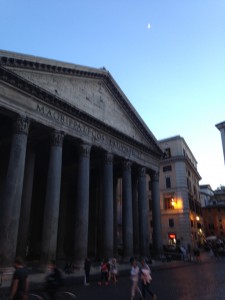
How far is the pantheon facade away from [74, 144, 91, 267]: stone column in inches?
2.4

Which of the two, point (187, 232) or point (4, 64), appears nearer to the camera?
point (4, 64)

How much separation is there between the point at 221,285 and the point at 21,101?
13.9 meters

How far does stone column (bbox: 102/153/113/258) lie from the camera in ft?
62.7

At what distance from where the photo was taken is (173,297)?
9727 mm

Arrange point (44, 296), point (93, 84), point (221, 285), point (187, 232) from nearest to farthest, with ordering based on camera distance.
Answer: point (44, 296)
point (221, 285)
point (93, 84)
point (187, 232)

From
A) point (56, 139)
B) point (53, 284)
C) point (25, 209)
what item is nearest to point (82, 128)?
point (56, 139)

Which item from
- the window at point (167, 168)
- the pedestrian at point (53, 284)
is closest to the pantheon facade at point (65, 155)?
the pedestrian at point (53, 284)

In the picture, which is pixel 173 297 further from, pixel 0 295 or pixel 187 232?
pixel 187 232

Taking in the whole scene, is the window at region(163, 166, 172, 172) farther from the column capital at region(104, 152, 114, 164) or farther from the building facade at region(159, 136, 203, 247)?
the column capital at region(104, 152, 114, 164)

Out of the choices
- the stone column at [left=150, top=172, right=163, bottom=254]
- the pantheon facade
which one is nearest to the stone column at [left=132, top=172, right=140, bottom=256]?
the pantheon facade

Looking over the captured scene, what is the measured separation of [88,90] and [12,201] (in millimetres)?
10937

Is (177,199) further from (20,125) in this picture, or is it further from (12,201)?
(12,201)

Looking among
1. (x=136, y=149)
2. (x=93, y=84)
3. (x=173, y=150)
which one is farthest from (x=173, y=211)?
(x=93, y=84)

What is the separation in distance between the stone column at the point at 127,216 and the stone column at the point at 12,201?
10231 millimetres
